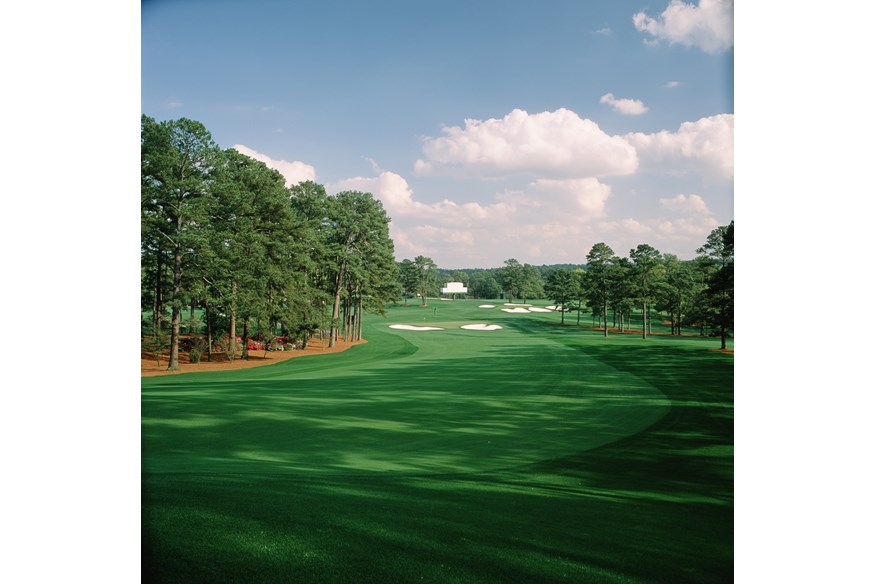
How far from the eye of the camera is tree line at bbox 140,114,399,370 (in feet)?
23.6

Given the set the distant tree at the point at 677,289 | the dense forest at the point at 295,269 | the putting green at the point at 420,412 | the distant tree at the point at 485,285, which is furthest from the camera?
the distant tree at the point at 485,285

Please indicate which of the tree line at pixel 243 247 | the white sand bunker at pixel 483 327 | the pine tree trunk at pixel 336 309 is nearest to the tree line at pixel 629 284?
the white sand bunker at pixel 483 327

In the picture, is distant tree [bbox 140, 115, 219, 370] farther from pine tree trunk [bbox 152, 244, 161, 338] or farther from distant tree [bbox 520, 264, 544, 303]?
distant tree [bbox 520, 264, 544, 303]

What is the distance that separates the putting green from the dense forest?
71 centimetres

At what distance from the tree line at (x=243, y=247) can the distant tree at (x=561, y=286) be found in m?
1.94

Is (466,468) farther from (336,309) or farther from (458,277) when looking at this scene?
(336,309)

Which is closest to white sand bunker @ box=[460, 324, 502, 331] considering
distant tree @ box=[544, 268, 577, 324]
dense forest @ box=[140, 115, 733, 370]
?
dense forest @ box=[140, 115, 733, 370]

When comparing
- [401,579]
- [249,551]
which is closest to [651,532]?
Answer: [401,579]

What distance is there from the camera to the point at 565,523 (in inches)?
113

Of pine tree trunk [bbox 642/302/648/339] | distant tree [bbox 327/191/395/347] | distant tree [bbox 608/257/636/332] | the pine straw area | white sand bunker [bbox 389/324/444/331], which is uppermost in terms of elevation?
distant tree [bbox 327/191/395/347]

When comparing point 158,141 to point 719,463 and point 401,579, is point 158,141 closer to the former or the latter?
point 401,579

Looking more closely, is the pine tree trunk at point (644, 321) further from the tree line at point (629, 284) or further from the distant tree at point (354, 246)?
the distant tree at point (354, 246)

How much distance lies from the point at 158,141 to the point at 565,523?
6.81m

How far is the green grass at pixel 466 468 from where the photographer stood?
2.58m
